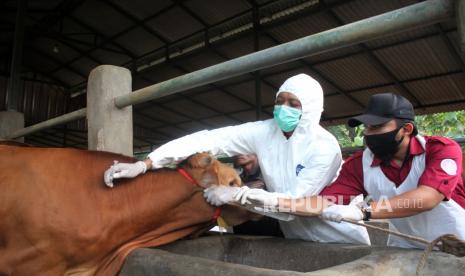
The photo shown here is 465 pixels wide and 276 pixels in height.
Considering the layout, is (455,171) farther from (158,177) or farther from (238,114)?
(238,114)

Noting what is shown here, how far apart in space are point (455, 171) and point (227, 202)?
1120mm

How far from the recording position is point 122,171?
226 cm

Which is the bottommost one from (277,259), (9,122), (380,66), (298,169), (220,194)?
(277,259)

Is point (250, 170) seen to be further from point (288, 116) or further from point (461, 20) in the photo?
point (461, 20)

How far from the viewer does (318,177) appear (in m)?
2.30

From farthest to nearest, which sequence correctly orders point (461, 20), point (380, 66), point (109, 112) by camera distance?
point (380, 66), point (109, 112), point (461, 20)

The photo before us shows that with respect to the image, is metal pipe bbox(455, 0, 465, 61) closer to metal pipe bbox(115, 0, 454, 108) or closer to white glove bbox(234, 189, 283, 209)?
metal pipe bbox(115, 0, 454, 108)

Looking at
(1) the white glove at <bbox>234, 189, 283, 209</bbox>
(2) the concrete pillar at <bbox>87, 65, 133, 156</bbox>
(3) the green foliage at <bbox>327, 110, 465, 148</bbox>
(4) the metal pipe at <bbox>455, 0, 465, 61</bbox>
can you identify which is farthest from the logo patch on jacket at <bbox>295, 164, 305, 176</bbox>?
(3) the green foliage at <bbox>327, 110, 465, 148</bbox>

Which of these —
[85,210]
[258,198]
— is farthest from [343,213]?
[85,210]

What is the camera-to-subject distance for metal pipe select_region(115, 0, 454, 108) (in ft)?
5.13

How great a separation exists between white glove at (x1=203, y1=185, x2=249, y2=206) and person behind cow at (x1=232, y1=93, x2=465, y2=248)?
0.30ft

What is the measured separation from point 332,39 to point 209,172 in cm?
104

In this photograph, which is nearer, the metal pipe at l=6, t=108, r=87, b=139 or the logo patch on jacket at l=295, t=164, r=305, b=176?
the logo patch on jacket at l=295, t=164, r=305, b=176

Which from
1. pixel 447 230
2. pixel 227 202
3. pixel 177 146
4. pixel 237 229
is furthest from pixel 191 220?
pixel 447 230
